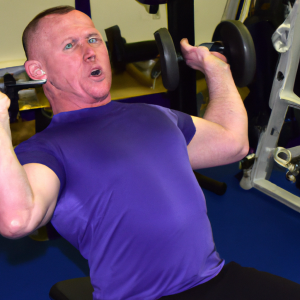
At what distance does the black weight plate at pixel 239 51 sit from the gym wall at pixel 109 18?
5.12 ft

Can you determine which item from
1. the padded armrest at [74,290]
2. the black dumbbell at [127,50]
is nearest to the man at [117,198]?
the padded armrest at [74,290]

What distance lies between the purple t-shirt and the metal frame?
1.21 m

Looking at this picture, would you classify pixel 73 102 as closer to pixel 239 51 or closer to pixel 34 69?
pixel 34 69

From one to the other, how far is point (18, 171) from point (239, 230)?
4.80ft

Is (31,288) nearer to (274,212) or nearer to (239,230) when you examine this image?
(239,230)

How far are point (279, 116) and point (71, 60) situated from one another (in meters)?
1.39

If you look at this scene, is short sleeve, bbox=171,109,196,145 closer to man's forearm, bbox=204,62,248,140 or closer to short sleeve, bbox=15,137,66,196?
man's forearm, bbox=204,62,248,140

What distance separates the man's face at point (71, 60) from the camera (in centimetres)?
110

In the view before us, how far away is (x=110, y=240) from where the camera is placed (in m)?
0.89

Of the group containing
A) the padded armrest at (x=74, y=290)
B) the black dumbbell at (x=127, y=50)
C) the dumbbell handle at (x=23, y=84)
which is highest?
the dumbbell handle at (x=23, y=84)

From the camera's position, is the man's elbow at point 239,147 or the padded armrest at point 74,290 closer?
the padded armrest at point 74,290

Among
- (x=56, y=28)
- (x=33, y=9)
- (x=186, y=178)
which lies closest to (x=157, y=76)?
(x=33, y=9)

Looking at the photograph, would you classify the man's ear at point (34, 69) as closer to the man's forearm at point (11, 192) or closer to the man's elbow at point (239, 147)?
the man's forearm at point (11, 192)

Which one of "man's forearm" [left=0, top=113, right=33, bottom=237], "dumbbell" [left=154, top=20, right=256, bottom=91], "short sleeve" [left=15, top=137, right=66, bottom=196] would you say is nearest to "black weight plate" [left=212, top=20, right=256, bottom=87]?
"dumbbell" [left=154, top=20, right=256, bottom=91]
